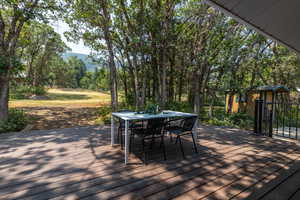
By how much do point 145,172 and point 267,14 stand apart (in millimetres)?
2483

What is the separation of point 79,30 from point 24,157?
6216 millimetres

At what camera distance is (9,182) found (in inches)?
71.3

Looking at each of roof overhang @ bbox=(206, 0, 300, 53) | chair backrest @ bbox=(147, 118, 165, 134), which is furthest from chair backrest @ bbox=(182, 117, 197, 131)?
roof overhang @ bbox=(206, 0, 300, 53)

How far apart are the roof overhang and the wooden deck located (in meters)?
2.04

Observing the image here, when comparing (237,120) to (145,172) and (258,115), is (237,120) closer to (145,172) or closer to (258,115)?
(258,115)

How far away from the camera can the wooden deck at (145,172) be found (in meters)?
1.66

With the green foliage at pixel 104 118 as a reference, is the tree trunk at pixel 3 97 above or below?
above

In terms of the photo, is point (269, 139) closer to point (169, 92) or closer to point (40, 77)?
point (169, 92)

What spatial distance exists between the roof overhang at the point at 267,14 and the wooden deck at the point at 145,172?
204cm

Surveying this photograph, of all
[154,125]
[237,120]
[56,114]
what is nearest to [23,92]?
[56,114]

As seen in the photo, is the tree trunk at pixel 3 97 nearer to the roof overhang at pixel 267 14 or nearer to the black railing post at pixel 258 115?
the roof overhang at pixel 267 14

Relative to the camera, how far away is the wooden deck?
1656 mm

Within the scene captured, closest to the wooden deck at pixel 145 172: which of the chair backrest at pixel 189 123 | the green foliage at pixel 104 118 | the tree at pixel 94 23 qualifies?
the chair backrest at pixel 189 123

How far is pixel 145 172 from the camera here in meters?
2.09
